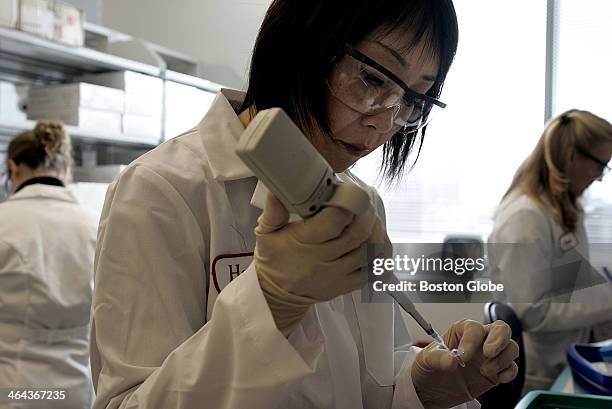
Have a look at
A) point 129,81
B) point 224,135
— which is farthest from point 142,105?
point 224,135

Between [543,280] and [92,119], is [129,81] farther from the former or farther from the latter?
[543,280]

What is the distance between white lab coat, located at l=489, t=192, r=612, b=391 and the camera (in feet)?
2.87

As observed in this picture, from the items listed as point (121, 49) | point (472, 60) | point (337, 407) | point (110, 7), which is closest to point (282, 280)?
point (337, 407)

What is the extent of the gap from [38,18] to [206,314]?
157 cm

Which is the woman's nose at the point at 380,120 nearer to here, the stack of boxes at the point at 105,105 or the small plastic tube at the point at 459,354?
the small plastic tube at the point at 459,354

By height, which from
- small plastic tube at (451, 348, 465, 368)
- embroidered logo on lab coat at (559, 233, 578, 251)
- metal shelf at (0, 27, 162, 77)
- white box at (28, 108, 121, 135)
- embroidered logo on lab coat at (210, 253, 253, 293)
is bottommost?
small plastic tube at (451, 348, 465, 368)

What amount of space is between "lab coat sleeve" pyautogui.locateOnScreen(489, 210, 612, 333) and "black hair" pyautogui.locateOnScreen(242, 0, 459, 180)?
0.27 m

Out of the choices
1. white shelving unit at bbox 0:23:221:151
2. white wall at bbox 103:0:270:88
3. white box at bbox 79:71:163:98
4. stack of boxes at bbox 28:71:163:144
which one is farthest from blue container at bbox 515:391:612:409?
stack of boxes at bbox 28:71:163:144

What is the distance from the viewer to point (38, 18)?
1.91 meters

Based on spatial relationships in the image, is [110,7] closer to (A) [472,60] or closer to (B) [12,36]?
(B) [12,36]

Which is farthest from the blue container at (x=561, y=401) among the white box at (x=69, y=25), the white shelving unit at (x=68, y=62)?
the white box at (x=69, y=25)

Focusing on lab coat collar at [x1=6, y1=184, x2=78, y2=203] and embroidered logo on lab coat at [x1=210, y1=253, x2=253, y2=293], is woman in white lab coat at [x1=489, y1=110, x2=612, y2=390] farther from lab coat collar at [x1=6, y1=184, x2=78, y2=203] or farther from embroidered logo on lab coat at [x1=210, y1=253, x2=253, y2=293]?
lab coat collar at [x1=6, y1=184, x2=78, y2=203]

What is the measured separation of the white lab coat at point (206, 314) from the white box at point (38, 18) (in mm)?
1349

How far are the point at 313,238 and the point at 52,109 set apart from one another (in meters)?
1.86
